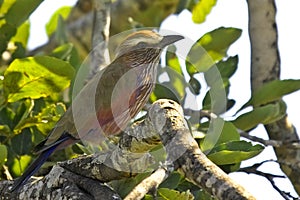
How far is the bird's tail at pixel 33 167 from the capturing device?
348 cm

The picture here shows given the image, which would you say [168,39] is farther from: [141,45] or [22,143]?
[22,143]

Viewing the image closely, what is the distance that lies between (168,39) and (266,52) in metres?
0.59

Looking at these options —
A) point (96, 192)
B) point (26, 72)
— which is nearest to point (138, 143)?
point (96, 192)

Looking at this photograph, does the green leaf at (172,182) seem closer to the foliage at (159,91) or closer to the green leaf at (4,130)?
the foliage at (159,91)

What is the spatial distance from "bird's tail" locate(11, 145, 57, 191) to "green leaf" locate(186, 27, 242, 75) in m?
0.82

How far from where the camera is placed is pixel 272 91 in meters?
4.23

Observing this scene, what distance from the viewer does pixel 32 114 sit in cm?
422

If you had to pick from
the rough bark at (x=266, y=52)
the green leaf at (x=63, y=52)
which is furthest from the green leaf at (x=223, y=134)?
the green leaf at (x=63, y=52)

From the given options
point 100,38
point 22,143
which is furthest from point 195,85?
point 22,143

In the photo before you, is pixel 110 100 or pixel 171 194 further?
pixel 110 100

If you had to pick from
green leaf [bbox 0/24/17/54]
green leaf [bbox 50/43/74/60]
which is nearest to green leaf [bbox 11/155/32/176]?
green leaf [bbox 0/24/17/54]

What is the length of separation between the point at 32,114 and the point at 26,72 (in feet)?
0.76

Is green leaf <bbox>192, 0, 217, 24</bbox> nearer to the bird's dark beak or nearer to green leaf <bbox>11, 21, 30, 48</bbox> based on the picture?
the bird's dark beak

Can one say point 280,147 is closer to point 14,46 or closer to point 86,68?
point 86,68
